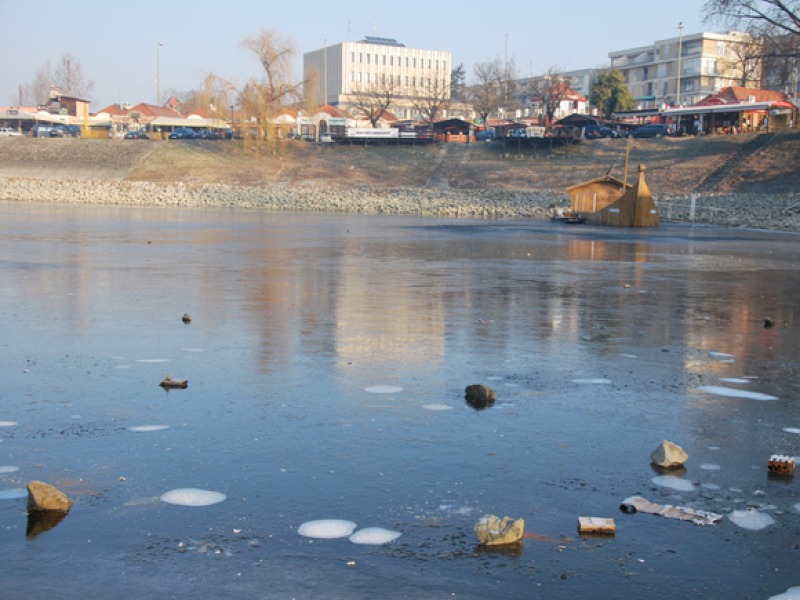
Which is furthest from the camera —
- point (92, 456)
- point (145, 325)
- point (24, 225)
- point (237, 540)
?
point (24, 225)

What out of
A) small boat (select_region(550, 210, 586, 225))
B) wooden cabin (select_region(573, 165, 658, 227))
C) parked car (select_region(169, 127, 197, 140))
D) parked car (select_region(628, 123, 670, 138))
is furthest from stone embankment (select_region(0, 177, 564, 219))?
parked car (select_region(169, 127, 197, 140))

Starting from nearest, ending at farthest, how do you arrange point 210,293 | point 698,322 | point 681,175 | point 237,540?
point 237,540, point 698,322, point 210,293, point 681,175

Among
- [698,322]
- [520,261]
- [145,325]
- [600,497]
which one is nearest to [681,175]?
[520,261]

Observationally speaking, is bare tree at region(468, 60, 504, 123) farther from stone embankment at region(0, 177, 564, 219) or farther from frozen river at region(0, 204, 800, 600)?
frozen river at region(0, 204, 800, 600)

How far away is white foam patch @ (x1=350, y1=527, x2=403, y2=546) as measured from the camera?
476cm

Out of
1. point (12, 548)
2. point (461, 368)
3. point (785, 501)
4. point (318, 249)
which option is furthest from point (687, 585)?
point (318, 249)

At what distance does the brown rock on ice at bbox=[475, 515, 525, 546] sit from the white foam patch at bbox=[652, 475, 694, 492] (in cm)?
135

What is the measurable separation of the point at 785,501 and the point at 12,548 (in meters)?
4.43

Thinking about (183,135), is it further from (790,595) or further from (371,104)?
(790,595)

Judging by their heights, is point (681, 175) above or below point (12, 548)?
above

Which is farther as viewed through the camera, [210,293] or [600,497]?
[210,293]

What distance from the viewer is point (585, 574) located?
4430mm

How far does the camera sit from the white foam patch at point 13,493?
17.4ft

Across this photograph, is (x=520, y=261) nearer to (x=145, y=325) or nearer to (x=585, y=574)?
(x=145, y=325)
